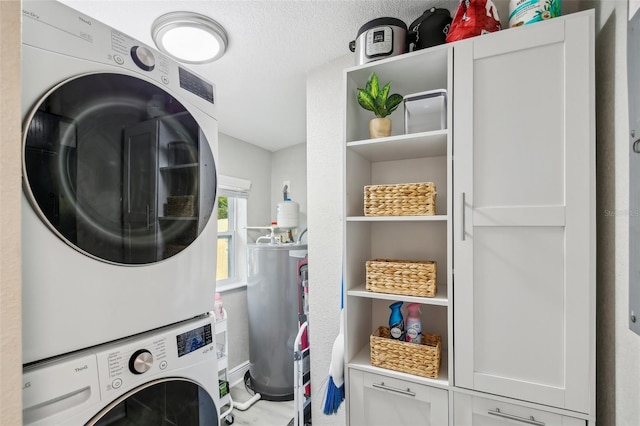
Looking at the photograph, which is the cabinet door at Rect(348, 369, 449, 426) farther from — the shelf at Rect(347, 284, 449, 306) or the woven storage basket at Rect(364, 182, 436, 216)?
the woven storage basket at Rect(364, 182, 436, 216)

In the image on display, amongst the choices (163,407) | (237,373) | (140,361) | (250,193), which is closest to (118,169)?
(140,361)

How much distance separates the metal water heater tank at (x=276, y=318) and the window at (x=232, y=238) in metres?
0.44

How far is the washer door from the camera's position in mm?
752

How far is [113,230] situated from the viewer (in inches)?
30.1

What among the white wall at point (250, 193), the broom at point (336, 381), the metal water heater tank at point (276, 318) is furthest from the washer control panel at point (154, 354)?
the white wall at point (250, 193)

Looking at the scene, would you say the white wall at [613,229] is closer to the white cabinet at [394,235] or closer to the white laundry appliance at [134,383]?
the white cabinet at [394,235]

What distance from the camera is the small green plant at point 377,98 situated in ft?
4.10

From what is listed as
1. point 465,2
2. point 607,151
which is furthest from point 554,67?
point 465,2

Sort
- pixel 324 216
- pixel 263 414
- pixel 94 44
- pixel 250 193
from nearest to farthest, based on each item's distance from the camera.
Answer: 1. pixel 94 44
2. pixel 324 216
3. pixel 263 414
4. pixel 250 193

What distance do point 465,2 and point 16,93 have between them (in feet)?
4.48

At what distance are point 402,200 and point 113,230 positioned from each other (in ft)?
3.16

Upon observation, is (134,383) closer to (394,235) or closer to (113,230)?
(113,230)

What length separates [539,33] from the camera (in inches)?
39.1

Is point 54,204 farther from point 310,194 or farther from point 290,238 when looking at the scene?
point 290,238
